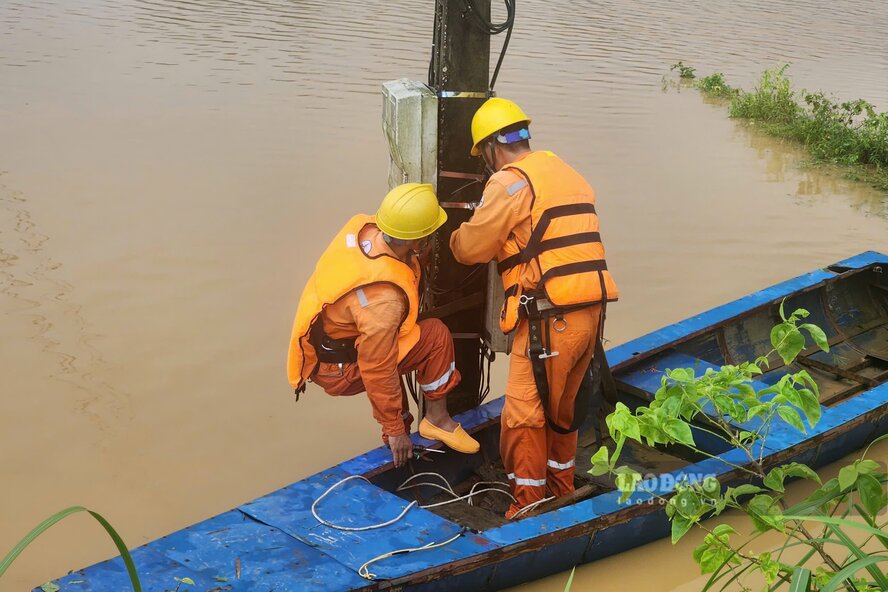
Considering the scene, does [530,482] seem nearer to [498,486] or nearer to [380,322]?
[498,486]

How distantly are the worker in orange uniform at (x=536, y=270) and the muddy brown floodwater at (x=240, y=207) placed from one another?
33.8 inches

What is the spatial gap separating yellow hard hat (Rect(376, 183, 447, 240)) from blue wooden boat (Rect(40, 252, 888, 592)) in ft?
3.47

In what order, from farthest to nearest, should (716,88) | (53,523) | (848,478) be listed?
(716,88) < (848,478) < (53,523)

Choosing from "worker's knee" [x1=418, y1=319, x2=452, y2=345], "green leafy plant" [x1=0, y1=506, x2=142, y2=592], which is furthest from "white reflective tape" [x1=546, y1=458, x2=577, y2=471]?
"green leafy plant" [x1=0, y1=506, x2=142, y2=592]

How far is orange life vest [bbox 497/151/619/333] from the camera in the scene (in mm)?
4168

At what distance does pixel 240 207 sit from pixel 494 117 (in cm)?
552

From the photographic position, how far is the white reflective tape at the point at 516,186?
4.16 m

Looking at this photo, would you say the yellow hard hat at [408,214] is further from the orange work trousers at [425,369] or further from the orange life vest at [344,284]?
the orange work trousers at [425,369]

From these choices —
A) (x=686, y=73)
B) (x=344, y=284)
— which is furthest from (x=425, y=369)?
(x=686, y=73)

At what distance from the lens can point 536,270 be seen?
4219 millimetres

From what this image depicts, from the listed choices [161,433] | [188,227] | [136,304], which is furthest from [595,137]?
[161,433]

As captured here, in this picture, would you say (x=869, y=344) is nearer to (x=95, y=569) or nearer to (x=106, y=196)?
(x=95, y=569)

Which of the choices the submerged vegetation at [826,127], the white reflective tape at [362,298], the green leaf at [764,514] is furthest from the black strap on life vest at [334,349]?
the submerged vegetation at [826,127]

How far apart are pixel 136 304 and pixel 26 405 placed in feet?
4.93
